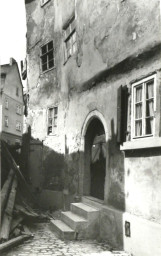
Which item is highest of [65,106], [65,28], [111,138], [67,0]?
[67,0]

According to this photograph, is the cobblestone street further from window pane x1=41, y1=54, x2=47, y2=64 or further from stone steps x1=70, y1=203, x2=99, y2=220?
window pane x1=41, y1=54, x2=47, y2=64

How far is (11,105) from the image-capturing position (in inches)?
1156

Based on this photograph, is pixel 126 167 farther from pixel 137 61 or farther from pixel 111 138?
pixel 137 61

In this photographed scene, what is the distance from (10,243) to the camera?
221 inches

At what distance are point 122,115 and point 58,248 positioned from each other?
2.88 metres

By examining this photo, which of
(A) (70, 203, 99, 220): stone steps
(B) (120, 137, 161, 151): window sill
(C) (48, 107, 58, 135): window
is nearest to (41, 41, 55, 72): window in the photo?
(C) (48, 107, 58, 135): window

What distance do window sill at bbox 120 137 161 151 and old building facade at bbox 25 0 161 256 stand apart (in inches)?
0.7

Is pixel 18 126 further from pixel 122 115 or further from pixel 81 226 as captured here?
pixel 122 115

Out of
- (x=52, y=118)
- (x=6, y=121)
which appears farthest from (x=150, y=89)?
(x=6, y=121)

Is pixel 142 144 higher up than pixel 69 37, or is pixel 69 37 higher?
pixel 69 37

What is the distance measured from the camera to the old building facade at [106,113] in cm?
508

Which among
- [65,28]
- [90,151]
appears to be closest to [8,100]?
[65,28]

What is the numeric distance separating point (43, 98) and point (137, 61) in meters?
7.03

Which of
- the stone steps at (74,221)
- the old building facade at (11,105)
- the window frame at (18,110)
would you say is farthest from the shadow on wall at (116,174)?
the window frame at (18,110)
